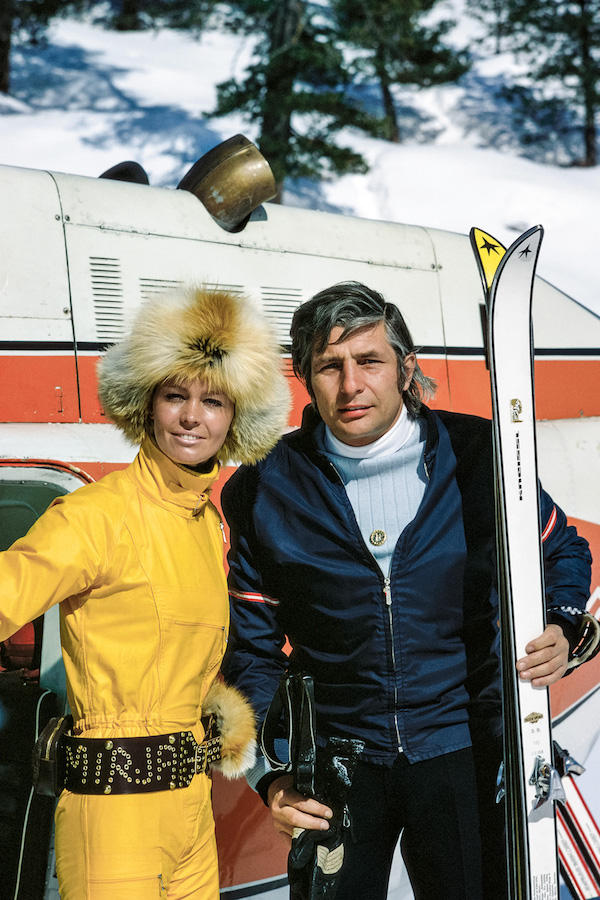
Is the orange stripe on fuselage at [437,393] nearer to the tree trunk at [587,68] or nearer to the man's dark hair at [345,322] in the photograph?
the man's dark hair at [345,322]

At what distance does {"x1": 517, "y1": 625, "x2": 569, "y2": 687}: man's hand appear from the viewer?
1.95 meters

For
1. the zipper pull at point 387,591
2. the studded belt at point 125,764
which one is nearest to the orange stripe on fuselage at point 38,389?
the studded belt at point 125,764

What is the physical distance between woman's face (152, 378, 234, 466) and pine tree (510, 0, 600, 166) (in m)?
16.9

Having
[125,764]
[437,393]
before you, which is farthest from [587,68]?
[125,764]

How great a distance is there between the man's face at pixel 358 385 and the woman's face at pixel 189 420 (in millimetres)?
243

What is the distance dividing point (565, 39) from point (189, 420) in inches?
719

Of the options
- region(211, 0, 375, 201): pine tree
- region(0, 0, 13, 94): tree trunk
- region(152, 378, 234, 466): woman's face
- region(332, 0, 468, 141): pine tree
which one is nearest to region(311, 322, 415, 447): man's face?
region(152, 378, 234, 466): woman's face

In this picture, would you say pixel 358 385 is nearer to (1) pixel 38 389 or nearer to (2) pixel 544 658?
(2) pixel 544 658

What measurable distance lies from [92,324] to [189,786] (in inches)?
55.5

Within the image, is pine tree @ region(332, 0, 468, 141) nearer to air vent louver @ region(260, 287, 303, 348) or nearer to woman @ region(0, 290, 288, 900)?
air vent louver @ region(260, 287, 303, 348)

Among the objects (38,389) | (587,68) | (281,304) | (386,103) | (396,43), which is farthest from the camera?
(386,103)

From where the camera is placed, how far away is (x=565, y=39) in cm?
1714

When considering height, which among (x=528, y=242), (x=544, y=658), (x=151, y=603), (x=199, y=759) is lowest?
(x=199, y=759)

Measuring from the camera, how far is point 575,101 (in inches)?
687
